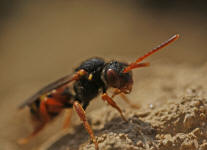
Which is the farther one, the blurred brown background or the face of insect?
the blurred brown background

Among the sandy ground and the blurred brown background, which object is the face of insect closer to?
the sandy ground

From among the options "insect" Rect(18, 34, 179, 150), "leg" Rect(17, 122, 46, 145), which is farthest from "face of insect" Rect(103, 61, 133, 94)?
"leg" Rect(17, 122, 46, 145)

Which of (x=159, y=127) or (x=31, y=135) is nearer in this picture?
(x=159, y=127)

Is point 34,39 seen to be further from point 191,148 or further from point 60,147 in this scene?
point 191,148

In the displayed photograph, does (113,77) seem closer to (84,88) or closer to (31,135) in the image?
(84,88)

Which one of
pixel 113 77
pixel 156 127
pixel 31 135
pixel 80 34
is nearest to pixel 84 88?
pixel 113 77
